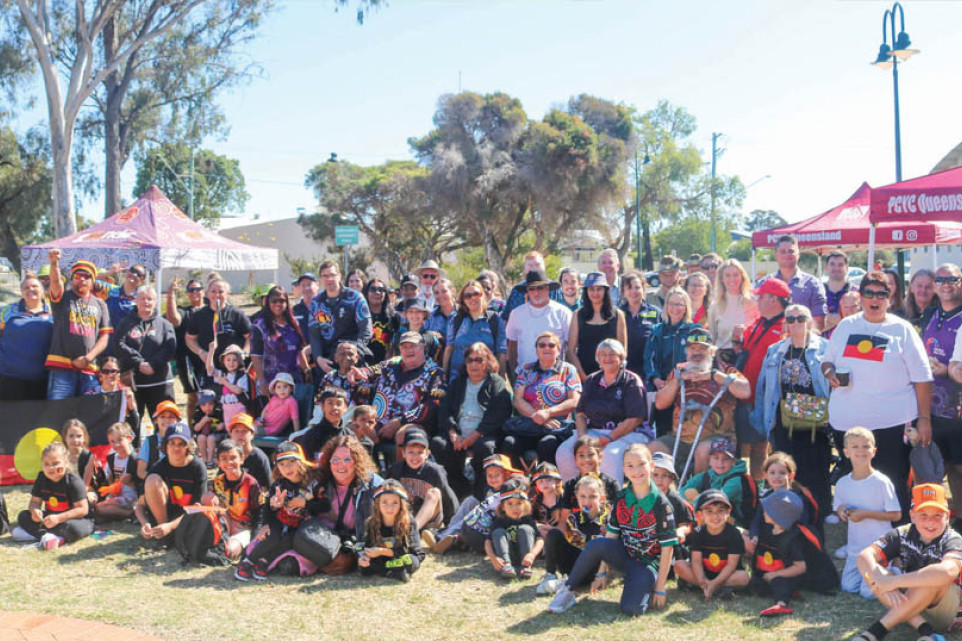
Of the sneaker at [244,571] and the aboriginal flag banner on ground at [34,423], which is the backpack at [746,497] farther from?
the aboriginal flag banner on ground at [34,423]

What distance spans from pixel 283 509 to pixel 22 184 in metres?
32.6

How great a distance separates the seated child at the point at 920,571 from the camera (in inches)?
152

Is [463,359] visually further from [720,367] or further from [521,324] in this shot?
[720,367]

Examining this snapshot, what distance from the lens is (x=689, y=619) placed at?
4.28 meters

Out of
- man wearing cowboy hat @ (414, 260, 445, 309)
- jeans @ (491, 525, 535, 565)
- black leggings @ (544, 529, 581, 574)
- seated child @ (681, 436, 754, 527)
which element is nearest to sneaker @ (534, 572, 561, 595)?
black leggings @ (544, 529, 581, 574)

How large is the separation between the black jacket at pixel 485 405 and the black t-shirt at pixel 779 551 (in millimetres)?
2306

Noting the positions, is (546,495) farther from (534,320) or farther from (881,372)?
(881,372)

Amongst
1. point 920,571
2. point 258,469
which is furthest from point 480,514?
point 920,571

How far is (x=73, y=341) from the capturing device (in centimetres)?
738

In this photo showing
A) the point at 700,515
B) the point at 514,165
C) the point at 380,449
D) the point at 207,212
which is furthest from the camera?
the point at 207,212

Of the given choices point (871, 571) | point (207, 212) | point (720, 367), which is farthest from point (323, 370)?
point (207, 212)

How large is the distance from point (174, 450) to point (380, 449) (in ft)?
5.25

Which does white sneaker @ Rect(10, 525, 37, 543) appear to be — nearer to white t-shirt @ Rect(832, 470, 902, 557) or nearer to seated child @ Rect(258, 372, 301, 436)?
seated child @ Rect(258, 372, 301, 436)

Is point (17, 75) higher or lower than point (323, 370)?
higher
